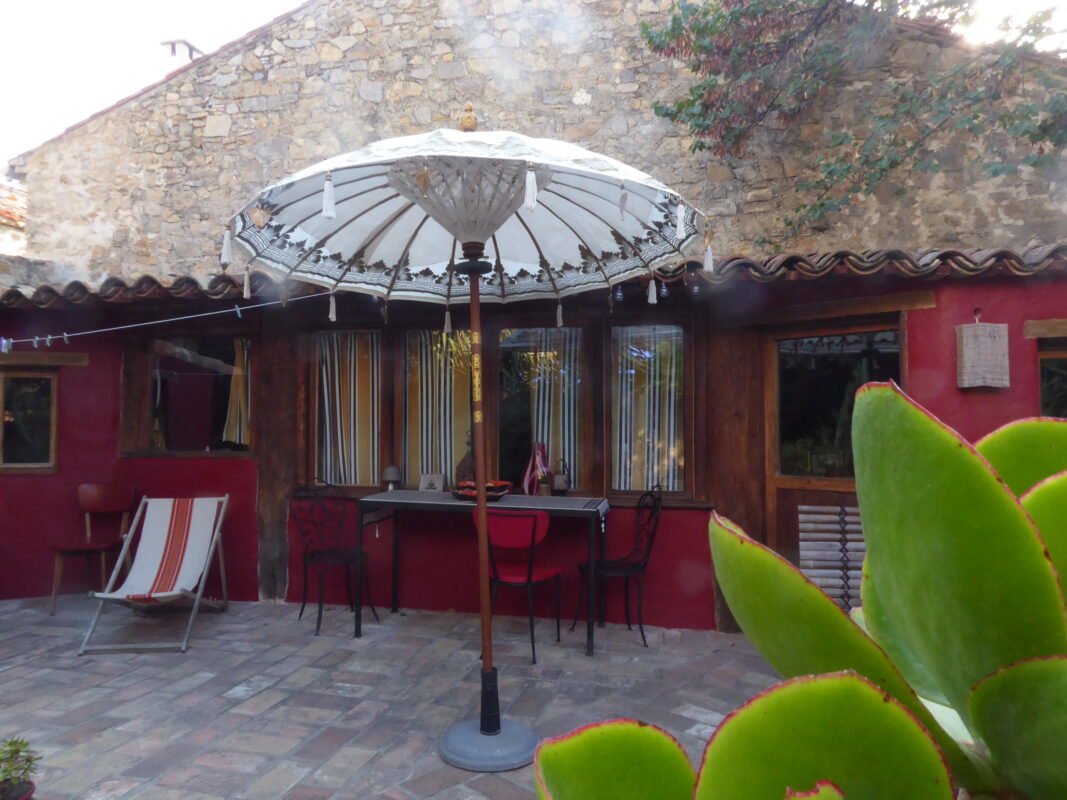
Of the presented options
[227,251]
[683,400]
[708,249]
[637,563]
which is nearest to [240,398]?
[227,251]

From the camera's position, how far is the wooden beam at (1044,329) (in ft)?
13.2

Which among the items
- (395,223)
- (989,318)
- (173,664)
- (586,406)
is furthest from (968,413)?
(173,664)

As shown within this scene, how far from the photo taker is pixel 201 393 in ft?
20.0

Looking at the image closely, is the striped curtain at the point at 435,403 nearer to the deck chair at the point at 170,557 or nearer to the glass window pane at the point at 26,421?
the deck chair at the point at 170,557

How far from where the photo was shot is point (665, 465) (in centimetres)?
536

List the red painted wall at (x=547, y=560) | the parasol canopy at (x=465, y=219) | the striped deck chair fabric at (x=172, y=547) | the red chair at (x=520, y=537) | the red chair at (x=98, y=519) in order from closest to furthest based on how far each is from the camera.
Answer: the parasol canopy at (x=465, y=219), the red chair at (x=520, y=537), the striped deck chair fabric at (x=172, y=547), the red painted wall at (x=547, y=560), the red chair at (x=98, y=519)

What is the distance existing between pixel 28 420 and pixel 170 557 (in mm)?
2034

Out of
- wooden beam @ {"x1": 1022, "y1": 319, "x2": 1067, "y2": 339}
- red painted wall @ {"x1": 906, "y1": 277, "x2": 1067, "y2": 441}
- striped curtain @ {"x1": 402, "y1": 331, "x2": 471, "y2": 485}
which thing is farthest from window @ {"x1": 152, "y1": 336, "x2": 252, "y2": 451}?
wooden beam @ {"x1": 1022, "y1": 319, "x2": 1067, "y2": 339}

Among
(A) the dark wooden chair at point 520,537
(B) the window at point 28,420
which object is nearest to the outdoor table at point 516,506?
(A) the dark wooden chair at point 520,537

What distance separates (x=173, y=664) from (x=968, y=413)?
5336 millimetres

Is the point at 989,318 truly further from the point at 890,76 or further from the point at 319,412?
the point at 319,412

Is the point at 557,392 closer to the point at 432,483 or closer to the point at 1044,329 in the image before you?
the point at 432,483

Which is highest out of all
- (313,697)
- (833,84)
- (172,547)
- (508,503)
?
(833,84)

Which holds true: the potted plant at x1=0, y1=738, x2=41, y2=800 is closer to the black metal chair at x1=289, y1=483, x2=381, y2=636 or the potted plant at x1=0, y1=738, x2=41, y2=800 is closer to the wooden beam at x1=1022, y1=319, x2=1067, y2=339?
the black metal chair at x1=289, y1=483, x2=381, y2=636
